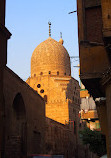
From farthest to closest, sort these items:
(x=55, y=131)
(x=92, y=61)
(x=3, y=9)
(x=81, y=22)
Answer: (x=55, y=131) < (x=3, y=9) < (x=81, y=22) < (x=92, y=61)

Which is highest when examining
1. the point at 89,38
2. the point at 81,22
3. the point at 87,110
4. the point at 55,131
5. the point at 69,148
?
the point at 81,22

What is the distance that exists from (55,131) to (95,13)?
18.5m

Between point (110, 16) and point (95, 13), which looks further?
point (95, 13)

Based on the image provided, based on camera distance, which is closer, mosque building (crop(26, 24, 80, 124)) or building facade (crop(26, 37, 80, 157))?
building facade (crop(26, 37, 80, 157))

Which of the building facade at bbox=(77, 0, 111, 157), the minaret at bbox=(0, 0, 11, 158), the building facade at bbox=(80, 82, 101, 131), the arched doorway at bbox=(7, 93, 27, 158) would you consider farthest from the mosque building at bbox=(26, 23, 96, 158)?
the building facade at bbox=(77, 0, 111, 157)

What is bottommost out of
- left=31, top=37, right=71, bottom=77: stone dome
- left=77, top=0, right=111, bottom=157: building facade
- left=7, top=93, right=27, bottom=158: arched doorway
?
left=7, top=93, right=27, bottom=158: arched doorway

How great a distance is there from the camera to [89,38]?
10.2 meters

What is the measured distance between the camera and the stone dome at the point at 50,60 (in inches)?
1474

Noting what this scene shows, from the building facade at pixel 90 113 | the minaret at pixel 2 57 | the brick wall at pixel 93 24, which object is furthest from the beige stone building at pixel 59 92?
the brick wall at pixel 93 24

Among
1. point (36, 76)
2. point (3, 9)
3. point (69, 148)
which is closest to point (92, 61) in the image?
point (3, 9)

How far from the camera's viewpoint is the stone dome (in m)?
37.4

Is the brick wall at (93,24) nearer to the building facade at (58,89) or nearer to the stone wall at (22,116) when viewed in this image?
the stone wall at (22,116)

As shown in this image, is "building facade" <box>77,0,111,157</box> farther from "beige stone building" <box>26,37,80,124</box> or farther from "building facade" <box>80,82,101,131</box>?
"beige stone building" <box>26,37,80,124</box>

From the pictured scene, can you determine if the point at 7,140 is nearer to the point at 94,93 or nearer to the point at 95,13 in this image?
the point at 94,93
